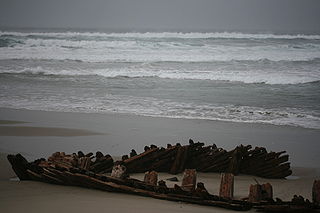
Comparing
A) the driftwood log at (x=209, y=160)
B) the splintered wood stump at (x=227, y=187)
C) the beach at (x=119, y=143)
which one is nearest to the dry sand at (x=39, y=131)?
the beach at (x=119, y=143)

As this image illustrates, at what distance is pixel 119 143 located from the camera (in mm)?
7406

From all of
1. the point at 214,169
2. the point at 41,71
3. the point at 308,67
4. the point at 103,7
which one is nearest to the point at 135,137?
the point at 214,169

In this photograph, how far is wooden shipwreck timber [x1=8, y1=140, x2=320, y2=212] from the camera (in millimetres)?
3795

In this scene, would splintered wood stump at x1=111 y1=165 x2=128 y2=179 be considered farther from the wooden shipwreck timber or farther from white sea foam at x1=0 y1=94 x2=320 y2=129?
white sea foam at x1=0 y1=94 x2=320 y2=129

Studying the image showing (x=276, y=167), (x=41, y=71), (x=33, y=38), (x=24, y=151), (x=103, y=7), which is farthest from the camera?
(x=103, y=7)

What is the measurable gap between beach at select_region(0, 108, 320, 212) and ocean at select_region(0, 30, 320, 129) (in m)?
0.73

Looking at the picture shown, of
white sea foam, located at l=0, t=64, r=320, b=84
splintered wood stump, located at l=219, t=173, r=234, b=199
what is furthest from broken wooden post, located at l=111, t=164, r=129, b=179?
white sea foam, located at l=0, t=64, r=320, b=84

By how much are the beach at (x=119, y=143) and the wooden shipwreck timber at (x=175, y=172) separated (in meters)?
0.08

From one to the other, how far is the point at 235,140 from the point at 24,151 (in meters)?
3.27

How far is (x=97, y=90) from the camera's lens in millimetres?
13508

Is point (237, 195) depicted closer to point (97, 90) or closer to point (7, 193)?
point (7, 193)

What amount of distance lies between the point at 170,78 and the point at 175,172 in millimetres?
11590

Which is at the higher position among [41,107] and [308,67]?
[308,67]

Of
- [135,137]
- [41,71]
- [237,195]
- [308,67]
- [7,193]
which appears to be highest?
[308,67]
